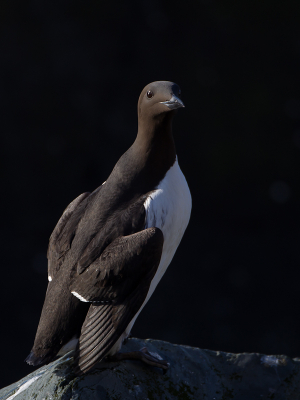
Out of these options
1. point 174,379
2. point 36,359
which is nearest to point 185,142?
point 174,379

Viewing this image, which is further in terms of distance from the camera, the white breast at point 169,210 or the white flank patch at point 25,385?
the white flank patch at point 25,385

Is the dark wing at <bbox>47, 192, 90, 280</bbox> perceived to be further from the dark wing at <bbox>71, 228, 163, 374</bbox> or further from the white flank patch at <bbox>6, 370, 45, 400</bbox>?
the white flank patch at <bbox>6, 370, 45, 400</bbox>

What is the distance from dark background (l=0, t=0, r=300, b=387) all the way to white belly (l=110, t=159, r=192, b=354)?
14.0 feet

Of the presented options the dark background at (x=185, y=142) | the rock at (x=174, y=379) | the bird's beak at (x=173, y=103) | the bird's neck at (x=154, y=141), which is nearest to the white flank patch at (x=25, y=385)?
the rock at (x=174, y=379)

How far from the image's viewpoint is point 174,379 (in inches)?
131

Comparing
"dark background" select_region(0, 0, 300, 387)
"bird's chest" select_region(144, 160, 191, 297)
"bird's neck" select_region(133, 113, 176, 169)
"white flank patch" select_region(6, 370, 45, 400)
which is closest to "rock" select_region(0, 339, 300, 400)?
"white flank patch" select_region(6, 370, 45, 400)

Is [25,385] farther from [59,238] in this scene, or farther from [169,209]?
[169,209]

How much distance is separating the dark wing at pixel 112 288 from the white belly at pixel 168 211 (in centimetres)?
16

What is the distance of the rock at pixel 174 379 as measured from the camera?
3031 millimetres

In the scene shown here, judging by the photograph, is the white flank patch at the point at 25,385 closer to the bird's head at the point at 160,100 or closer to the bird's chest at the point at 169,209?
the bird's chest at the point at 169,209

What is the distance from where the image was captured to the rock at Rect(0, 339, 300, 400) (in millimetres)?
3031

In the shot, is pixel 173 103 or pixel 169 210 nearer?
pixel 173 103

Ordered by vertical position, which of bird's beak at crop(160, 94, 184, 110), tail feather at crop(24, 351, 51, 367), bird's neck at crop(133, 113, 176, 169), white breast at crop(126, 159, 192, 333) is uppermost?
bird's beak at crop(160, 94, 184, 110)

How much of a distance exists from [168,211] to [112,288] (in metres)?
0.56
